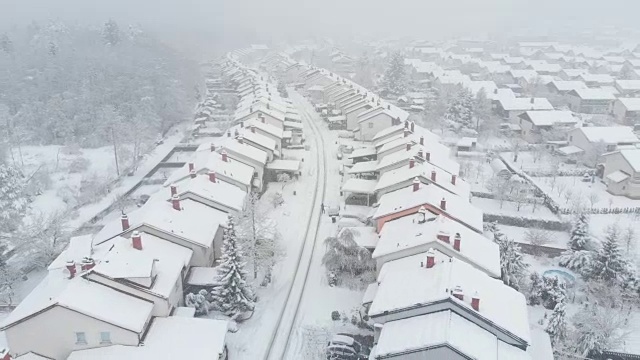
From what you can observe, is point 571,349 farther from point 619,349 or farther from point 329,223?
point 329,223

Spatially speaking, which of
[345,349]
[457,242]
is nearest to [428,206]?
[457,242]

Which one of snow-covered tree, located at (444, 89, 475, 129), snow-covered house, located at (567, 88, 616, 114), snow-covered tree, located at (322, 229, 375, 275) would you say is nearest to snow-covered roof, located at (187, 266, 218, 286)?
snow-covered tree, located at (322, 229, 375, 275)

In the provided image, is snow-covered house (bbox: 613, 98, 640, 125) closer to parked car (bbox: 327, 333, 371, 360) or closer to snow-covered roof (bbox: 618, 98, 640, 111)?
snow-covered roof (bbox: 618, 98, 640, 111)

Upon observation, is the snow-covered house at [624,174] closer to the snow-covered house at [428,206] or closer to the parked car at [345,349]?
the snow-covered house at [428,206]

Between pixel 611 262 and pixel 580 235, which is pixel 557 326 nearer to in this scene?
pixel 611 262

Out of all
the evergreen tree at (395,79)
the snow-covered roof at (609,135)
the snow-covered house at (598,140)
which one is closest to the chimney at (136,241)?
the snow-covered house at (598,140)
